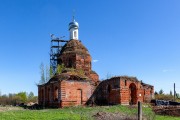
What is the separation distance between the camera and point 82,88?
107 ft

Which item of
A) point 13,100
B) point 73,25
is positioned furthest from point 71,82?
point 13,100

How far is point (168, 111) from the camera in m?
27.7

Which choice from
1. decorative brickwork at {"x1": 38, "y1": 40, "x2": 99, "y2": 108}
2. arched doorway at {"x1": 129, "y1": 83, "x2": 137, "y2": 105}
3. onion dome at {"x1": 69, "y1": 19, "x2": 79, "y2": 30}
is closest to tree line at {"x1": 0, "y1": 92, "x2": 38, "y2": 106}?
decorative brickwork at {"x1": 38, "y1": 40, "x2": 99, "y2": 108}

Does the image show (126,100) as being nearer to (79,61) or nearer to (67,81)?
(67,81)

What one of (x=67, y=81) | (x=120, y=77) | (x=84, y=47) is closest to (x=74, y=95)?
(x=67, y=81)

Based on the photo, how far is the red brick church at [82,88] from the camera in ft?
101

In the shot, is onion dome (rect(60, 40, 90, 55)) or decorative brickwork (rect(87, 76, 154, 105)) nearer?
decorative brickwork (rect(87, 76, 154, 105))

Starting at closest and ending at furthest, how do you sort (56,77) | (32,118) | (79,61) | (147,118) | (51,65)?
1. (32,118)
2. (147,118)
3. (56,77)
4. (79,61)
5. (51,65)

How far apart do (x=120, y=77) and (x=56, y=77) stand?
286 inches

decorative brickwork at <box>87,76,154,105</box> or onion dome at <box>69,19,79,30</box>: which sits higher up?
onion dome at <box>69,19,79,30</box>

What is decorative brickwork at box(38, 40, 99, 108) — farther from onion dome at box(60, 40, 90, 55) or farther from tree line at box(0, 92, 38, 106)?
tree line at box(0, 92, 38, 106)

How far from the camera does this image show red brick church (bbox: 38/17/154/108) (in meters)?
30.8

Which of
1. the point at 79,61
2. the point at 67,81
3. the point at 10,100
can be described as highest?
the point at 79,61

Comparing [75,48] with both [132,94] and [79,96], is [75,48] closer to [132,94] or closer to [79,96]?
[79,96]
